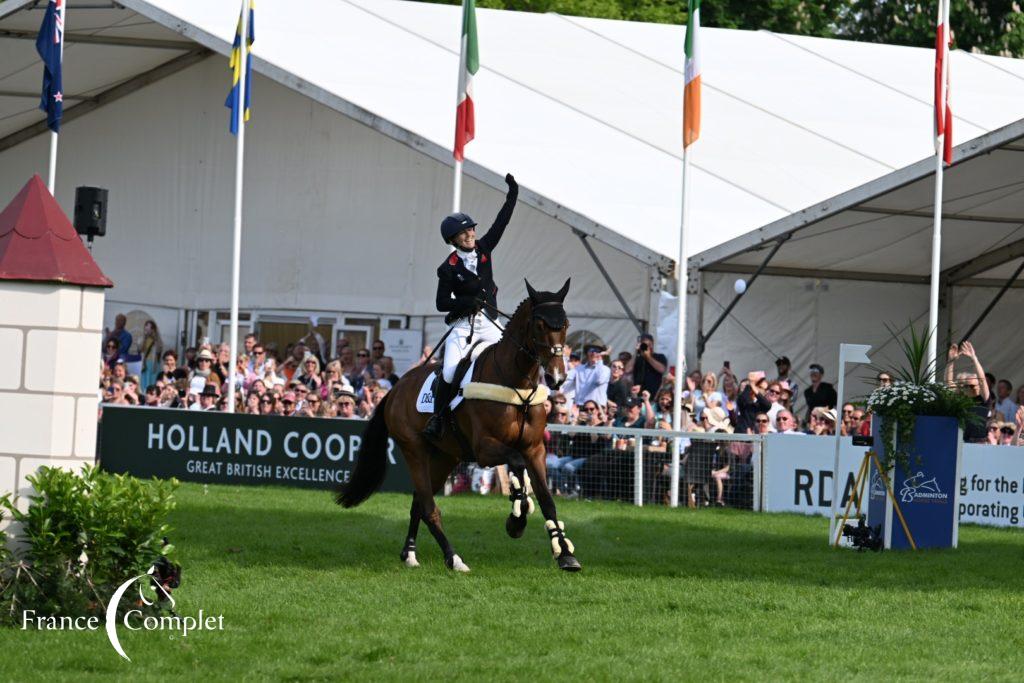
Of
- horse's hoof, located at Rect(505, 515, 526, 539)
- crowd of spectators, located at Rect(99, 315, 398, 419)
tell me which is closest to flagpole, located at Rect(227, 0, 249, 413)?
crowd of spectators, located at Rect(99, 315, 398, 419)

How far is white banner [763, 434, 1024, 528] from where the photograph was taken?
58.7ft

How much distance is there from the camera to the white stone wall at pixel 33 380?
906 centimetres

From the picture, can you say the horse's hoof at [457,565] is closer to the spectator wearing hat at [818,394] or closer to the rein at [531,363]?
the rein at [531,363]

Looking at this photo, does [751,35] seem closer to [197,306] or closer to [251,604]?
[197,306]

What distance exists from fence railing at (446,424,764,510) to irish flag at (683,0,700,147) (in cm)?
395

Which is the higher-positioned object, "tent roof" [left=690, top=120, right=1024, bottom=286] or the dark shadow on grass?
"tent roof" [left=690, top=120, right=1024, bottom=286]

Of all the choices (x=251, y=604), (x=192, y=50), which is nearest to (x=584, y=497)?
(x=251, y=604)

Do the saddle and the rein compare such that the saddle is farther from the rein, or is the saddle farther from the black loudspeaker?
the black loudspeaker

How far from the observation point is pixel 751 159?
25.3 meters

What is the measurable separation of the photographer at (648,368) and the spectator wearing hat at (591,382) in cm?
53

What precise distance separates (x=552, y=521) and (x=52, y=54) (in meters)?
16.1

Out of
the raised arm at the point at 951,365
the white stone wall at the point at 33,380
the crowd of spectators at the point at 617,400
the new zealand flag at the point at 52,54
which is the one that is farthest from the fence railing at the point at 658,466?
the white stone wall at the point at 33,380

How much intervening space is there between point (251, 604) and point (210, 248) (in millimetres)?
21186

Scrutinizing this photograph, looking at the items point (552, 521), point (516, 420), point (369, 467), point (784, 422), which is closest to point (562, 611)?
point (552, 521)
